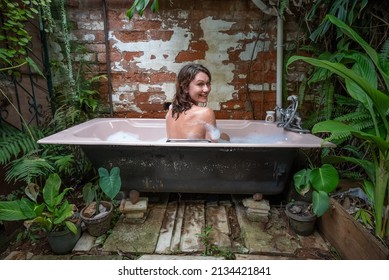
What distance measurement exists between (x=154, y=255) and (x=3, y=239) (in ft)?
3.61

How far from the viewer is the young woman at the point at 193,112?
1817mm

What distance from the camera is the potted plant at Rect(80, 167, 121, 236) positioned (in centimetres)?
153

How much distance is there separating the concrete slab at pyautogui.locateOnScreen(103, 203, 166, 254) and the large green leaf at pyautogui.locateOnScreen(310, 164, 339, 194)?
1.10m

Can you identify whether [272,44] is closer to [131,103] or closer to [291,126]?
[291,126]

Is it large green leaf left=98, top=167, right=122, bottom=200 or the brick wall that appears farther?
the brick wall

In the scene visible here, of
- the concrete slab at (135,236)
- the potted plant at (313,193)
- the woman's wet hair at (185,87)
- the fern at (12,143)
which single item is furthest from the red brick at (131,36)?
the potted plant at (313,193)

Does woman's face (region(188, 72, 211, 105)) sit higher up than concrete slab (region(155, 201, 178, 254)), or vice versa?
woman's face (region(188, 72, 211, 105))

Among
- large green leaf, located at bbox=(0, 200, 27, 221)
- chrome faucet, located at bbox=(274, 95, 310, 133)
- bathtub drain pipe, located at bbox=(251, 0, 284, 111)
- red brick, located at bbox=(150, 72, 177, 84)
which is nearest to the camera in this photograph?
large green leaf, located at bbox=(0, 200, 27, 221)

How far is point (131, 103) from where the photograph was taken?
2.80 m

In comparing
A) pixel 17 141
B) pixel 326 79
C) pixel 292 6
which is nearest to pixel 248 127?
pixel 326 79

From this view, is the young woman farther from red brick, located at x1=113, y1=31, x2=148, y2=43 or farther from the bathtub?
red brick, located at x1=113, y1=31, x2=148, y2=43

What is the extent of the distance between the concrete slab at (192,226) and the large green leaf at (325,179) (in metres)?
0.82

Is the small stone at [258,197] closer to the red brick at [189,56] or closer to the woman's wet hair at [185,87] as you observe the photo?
the woman's wet hair at [185,87]

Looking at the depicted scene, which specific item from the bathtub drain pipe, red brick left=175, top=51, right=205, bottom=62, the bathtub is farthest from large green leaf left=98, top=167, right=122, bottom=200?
the bathtub drain pipe
